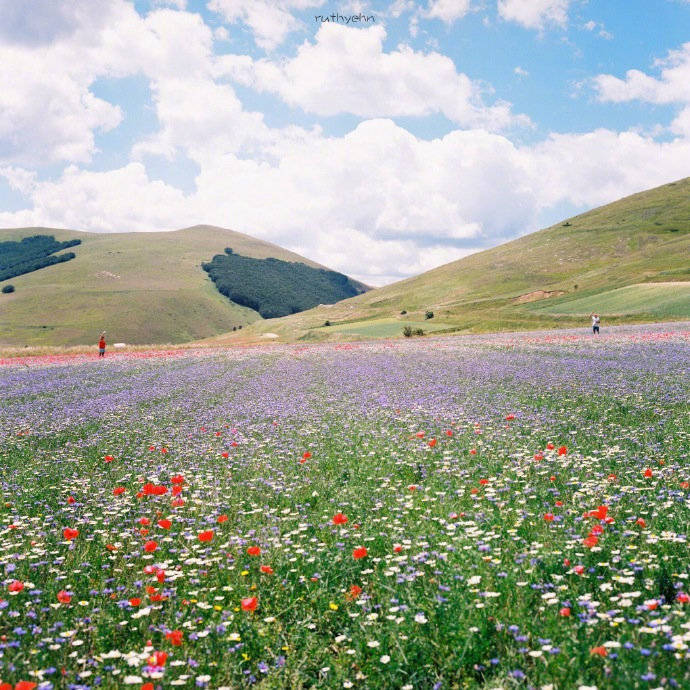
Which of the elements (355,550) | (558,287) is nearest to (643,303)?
(558,287)

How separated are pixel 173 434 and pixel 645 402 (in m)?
11.3

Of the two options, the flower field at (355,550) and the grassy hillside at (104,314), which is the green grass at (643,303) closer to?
the flower field at (355,550)

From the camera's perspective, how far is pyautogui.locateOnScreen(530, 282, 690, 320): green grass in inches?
2470

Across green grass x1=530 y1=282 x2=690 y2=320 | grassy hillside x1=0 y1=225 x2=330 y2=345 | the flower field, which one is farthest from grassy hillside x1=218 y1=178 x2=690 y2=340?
the flower field

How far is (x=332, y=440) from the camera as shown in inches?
425

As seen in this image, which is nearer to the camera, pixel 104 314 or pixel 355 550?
pixel 355 550

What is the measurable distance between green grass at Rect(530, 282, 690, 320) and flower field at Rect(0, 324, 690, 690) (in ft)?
191

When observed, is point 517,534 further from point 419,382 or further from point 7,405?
point 7,405

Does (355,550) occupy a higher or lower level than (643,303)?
lower

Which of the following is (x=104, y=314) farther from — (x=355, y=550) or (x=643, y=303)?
(x=355, y=550)

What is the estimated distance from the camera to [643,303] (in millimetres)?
70812

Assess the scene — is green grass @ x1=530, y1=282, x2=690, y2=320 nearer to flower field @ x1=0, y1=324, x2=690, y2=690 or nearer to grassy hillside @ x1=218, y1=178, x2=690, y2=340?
grassy hillside @ x1=218, y1=178, x2=690, y2=340

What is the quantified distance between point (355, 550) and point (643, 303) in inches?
3052

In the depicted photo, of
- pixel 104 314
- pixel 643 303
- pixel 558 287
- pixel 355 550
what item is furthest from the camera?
pixel 104 314
